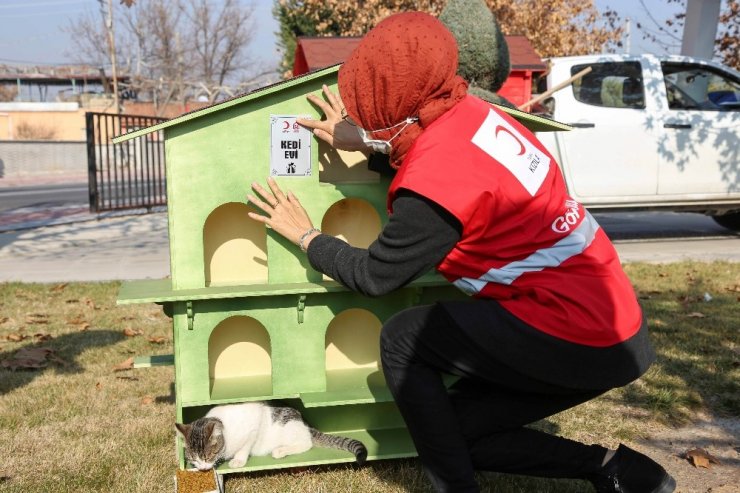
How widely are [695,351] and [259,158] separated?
310 cm

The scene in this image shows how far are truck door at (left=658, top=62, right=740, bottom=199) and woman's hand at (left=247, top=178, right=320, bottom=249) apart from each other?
21.3ft

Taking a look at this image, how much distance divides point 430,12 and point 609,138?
8.14 meters

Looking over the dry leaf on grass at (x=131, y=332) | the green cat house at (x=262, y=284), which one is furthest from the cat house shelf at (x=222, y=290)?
the dry leaf on grass at (x=131, y=332)

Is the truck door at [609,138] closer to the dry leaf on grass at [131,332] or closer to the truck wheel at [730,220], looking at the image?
the truck wheel at [730,220]

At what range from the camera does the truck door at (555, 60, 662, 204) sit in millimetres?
8367

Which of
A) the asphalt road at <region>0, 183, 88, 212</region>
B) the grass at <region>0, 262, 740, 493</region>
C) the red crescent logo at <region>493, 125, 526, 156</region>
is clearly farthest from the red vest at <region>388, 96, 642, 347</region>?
the asphalt road at <region>0, 183, 88, 212</region>

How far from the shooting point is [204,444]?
3.01 m

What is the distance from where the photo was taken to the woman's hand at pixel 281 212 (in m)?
2.88

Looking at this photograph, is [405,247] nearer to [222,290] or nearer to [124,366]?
[222,290]

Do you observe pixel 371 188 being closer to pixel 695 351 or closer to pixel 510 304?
pixel 510 304

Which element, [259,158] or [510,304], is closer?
[510,304]

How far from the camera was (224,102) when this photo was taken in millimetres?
2924

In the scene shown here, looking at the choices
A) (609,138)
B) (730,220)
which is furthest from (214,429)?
(730,220)

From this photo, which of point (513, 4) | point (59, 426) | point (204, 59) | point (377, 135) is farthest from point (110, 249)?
point (204, 59)
